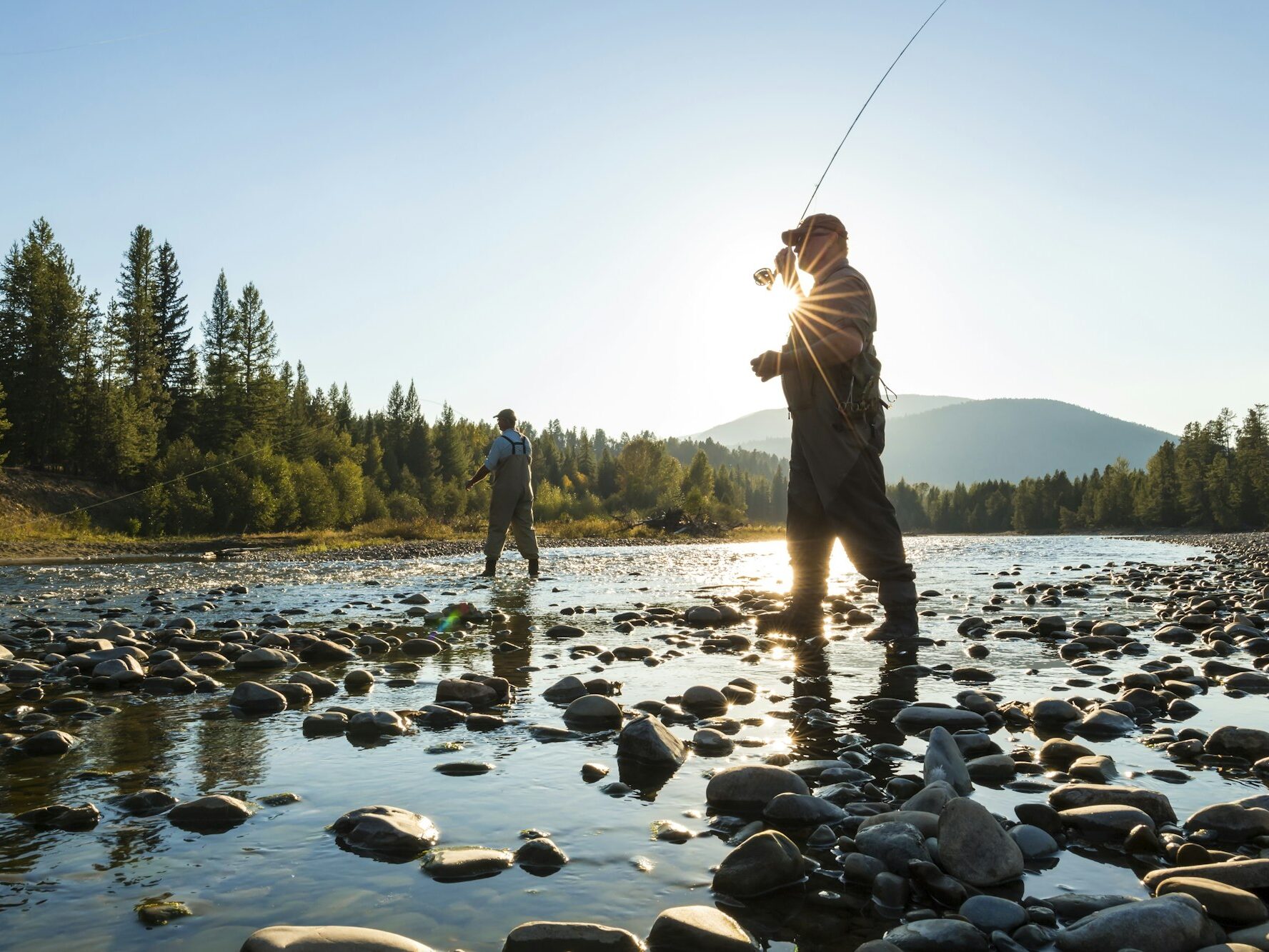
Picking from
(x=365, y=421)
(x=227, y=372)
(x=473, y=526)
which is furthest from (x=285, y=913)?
(x=365, y=421)

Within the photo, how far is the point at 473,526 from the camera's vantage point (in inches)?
2184

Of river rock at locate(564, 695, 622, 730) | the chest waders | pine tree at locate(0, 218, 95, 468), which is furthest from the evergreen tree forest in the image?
river rock at locate(564, 695, 622, 730)

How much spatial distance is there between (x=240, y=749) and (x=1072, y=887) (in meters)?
3.30

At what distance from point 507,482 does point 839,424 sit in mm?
8984

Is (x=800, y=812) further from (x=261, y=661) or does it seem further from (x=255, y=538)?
(x=255, y=538)

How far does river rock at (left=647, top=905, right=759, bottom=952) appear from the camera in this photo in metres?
1.96

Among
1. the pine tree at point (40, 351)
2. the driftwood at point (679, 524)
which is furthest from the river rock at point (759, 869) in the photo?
the pine tree at point (40, 351)

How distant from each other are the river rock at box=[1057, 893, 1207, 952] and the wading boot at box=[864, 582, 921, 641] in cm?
482

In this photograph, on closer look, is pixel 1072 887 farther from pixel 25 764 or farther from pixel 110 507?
pixel 110 507

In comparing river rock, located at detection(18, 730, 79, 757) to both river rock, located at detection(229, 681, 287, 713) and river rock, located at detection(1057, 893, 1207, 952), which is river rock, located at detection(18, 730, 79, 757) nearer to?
river rock, located at detection(229, 681, 287, 713)

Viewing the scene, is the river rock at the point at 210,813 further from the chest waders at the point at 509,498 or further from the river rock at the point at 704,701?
the chest waders at the point at 509,498

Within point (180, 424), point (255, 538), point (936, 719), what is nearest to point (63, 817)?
point (936, 719)

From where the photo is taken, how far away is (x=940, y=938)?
1.98 metres

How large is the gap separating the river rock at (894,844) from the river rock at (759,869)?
0.77 feet
